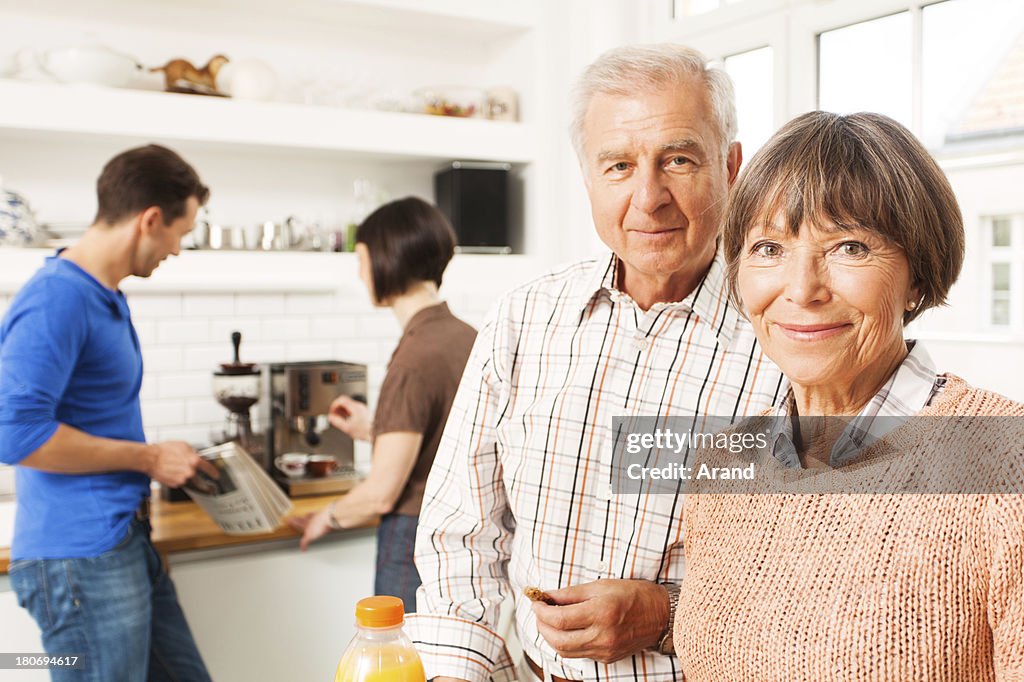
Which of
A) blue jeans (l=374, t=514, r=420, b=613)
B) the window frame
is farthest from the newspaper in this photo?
the window frame

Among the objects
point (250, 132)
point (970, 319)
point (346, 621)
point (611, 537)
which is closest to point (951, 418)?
point (611, 537)

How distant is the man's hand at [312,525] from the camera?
2.52 metres

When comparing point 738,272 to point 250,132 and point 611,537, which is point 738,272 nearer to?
point 611,537

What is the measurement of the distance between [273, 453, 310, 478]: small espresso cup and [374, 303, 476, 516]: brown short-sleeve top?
0.75m

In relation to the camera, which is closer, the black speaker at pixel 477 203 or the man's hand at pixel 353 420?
the man's hand at pixel 353 420

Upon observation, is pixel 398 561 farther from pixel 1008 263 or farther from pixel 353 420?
pixel 1008 263

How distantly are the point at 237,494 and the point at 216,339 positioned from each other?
3.55ft

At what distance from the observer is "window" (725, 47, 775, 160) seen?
276cm

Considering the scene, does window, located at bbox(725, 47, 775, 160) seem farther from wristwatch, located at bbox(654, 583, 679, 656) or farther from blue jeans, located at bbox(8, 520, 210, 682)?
blue jeans, located at bbox(8, 520, 210, 682)

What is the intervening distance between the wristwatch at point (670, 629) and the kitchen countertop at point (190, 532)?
1.62 metres

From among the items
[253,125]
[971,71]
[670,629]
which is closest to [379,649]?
[670,629]

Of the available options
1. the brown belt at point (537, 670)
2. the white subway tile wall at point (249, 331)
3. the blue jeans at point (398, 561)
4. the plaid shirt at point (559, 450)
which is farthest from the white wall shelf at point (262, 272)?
the brown belt at point (537, 670)

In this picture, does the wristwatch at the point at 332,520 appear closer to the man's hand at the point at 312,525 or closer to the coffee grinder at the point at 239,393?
the man's hand at the point at 312,525

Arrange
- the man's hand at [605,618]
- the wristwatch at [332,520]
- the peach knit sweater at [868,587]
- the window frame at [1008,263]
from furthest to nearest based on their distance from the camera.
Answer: the wristwatch at [332,520] → the window frame at [1008,263] → the man's hand at [605,618] → the peach knit sweater at [868,587]
